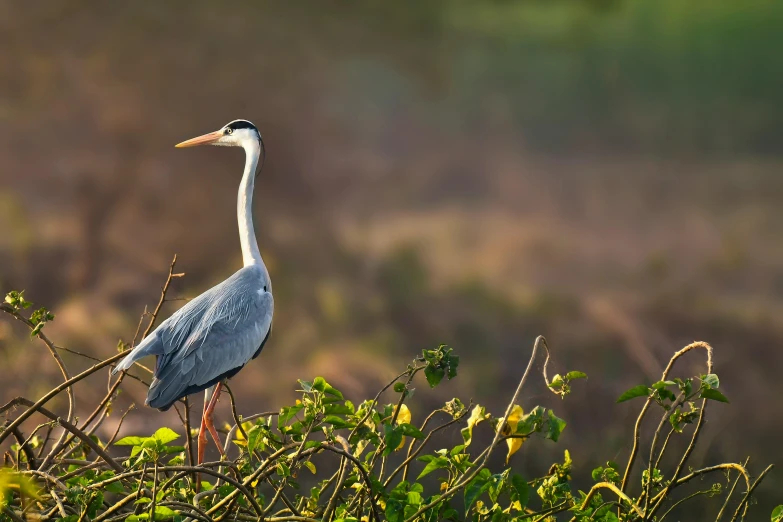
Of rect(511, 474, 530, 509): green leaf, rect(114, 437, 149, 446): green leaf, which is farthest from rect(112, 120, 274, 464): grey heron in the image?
rect(511, 474, 530, 509): green leaf

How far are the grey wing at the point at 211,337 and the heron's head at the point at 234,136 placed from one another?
0.46 meters

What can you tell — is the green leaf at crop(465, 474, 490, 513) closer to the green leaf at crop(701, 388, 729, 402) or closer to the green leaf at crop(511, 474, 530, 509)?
the green leaf at crop(511, 474, 530, 509)

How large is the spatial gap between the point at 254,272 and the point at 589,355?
9.29 ft

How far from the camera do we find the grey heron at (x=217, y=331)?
7.38 feet

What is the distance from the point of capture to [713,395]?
138 centimetres

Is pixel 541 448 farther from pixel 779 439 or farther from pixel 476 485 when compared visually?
pixel 476 485

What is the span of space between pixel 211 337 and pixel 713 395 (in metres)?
1.47

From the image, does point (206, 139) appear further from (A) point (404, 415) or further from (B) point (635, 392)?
(B) point (635, 392)

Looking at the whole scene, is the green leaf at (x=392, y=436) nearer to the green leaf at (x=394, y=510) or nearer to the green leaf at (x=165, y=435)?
the green leaf at (x=394, y=510)

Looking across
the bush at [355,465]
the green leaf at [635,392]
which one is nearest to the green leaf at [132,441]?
the bush at [355,465]

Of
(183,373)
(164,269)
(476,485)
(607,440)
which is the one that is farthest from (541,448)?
(476,485)

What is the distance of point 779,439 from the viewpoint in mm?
5160

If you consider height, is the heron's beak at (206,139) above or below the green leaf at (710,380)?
above

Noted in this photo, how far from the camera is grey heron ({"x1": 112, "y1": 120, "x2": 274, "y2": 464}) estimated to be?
7.38ft
